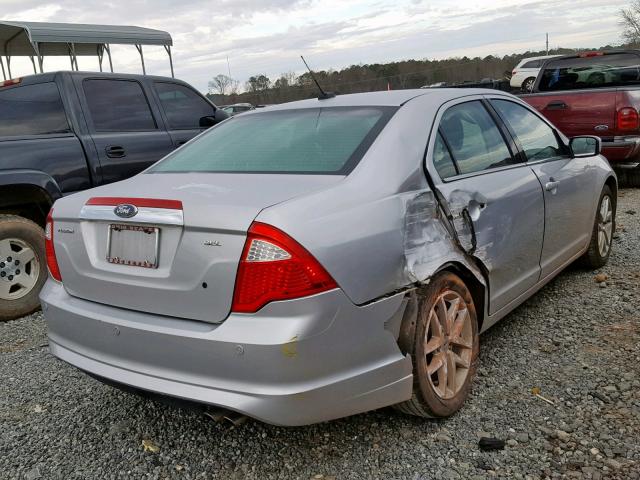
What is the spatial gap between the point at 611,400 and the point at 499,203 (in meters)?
1.11

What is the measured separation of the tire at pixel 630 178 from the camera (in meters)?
8.38

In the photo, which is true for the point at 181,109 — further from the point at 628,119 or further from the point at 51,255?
the point at 628,119

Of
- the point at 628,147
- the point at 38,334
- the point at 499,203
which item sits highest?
the point at 499,203

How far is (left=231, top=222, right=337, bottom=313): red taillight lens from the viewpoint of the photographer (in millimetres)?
2131

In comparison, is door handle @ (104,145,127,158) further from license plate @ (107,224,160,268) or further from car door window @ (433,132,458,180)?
car door window @ (433,132,458,180)

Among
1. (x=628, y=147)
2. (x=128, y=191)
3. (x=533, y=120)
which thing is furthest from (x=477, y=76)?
(x=128, y=191)

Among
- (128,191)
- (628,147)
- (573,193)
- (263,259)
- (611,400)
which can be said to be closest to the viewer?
(263,259)

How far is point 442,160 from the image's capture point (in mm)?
2977

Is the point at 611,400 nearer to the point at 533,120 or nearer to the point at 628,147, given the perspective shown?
the point at 533,120

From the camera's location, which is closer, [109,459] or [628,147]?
[109,459]

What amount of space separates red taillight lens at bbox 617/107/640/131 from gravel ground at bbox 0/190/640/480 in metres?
4.48

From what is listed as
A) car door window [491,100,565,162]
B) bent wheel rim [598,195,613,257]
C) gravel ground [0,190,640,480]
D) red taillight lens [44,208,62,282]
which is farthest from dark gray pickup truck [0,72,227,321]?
bent wheel rim [598,195,613,257]

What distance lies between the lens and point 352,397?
7.64ft

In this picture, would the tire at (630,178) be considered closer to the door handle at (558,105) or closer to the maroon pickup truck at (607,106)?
the maroon pickup truck at (607,106)
